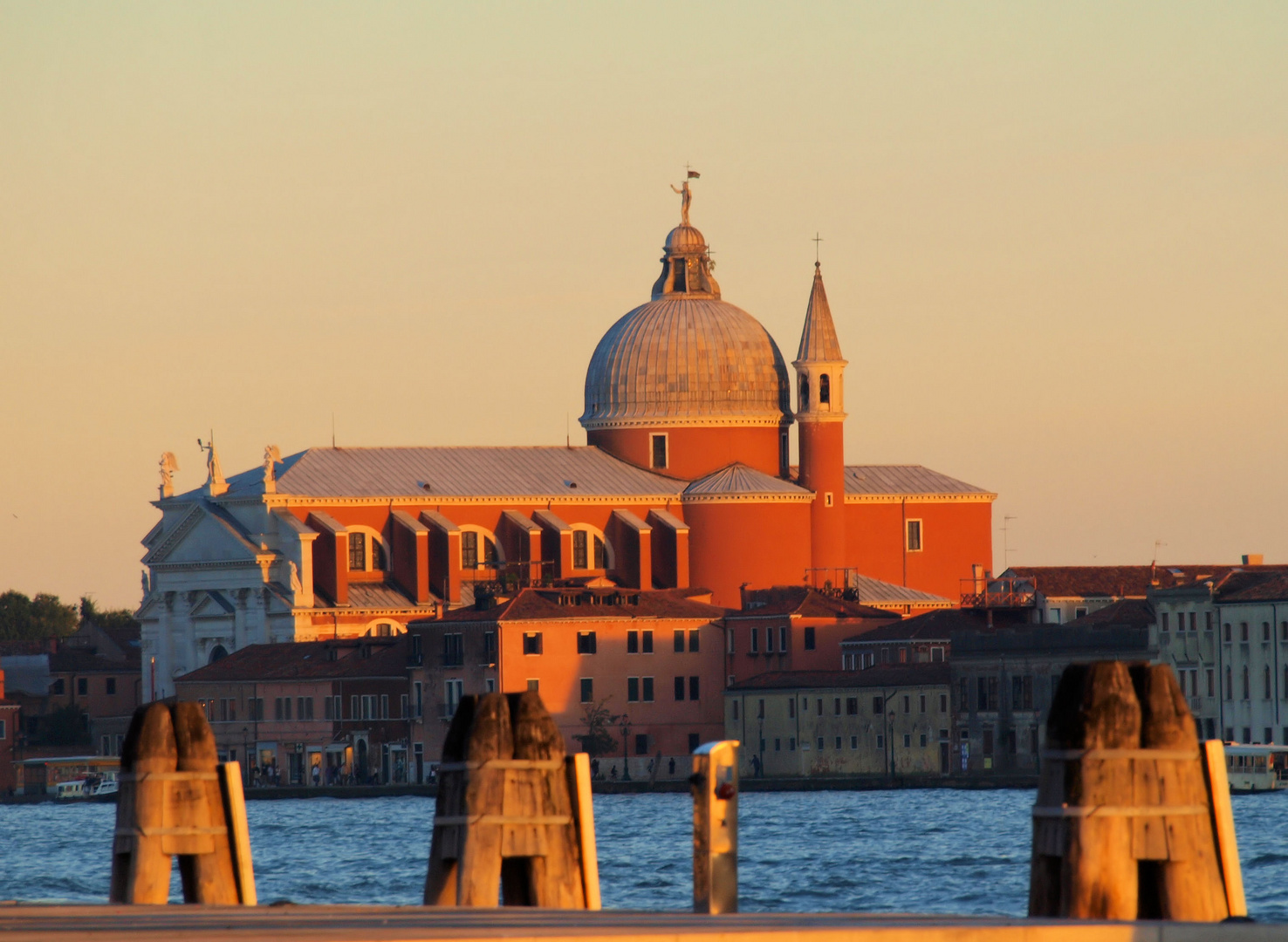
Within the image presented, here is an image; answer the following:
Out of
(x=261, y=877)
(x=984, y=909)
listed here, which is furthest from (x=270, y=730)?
(x=984, y=909)

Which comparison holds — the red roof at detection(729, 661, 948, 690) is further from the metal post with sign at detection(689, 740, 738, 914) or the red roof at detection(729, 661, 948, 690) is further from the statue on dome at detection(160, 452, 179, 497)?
the metal post with sign at detection(689, 740, 738, 914)

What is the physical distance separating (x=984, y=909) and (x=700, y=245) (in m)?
58.3

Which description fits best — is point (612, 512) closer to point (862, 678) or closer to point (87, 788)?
point (862, 678)

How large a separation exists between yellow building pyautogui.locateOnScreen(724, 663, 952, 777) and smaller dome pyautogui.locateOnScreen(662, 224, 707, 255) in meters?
19.7

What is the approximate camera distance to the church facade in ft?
247

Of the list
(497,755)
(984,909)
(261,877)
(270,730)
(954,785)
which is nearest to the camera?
(497,755)

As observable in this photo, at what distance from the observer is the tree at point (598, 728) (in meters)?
68.2

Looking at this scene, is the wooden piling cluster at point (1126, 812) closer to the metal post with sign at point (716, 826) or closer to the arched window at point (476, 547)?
the metal post with sign at point (716, 826)

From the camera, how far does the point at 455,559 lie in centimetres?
7512

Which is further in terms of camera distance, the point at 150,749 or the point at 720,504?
the point at 720,504

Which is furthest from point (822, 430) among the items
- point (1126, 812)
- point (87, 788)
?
point (1126, 812)

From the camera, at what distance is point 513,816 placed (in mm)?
11953

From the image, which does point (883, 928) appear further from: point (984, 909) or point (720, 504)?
point (720, 504)

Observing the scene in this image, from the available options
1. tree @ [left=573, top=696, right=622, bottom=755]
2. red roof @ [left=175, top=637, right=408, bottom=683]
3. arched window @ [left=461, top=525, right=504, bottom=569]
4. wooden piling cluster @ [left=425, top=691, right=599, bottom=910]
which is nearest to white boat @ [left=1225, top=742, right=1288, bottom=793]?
tree @ [left=573, top=696, right=622, bottom=755]
